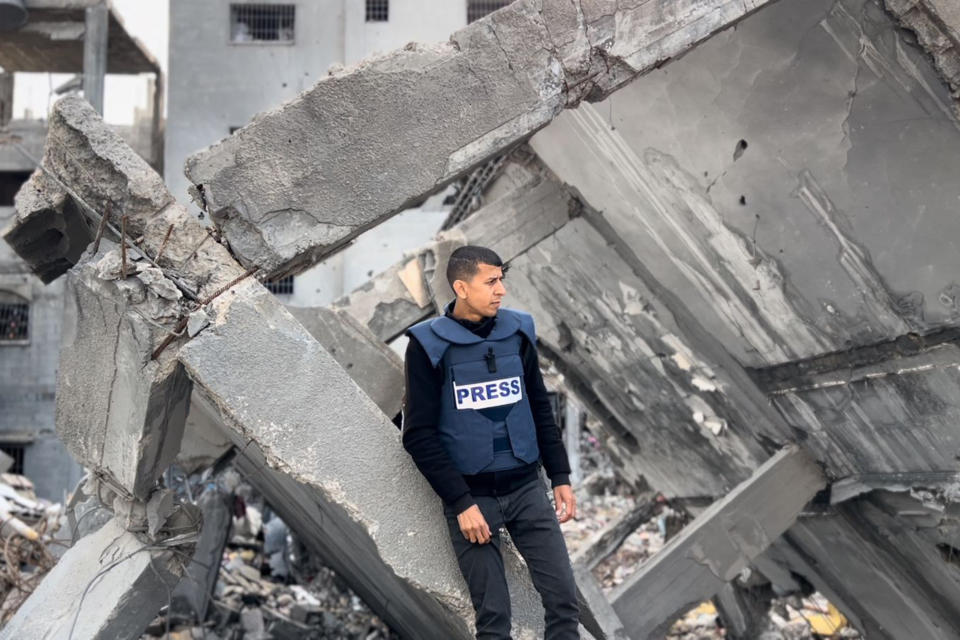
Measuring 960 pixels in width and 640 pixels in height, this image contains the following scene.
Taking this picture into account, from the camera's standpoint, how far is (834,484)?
5.29 metres

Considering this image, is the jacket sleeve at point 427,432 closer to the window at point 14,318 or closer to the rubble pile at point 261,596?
the rubble pile at point 261,596

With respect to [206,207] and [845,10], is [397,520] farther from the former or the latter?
[845,10]

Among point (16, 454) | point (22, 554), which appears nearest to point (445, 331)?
point (22, 554)

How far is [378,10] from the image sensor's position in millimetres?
17750

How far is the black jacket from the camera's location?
2971 mm

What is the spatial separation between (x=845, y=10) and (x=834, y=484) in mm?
2757

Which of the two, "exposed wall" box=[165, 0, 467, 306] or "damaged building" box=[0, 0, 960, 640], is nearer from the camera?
"damaged building" box=[0, 0, 960, 640]

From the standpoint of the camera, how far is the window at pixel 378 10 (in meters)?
17.7

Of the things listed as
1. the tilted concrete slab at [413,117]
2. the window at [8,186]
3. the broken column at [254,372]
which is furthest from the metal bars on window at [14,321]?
the tilted concrete slab at [413,117]

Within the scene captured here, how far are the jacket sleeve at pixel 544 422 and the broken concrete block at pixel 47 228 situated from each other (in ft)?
5.57

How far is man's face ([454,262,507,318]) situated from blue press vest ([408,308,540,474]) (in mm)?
85

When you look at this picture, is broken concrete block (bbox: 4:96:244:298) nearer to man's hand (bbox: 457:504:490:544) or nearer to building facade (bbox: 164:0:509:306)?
man's hand (bbox: 457:504:490:544)

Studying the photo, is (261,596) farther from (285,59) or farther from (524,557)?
(285,59)

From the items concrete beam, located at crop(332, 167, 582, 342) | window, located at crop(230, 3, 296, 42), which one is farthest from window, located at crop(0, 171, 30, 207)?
concrete beam, located at crop(332, 167, 582, 342)
